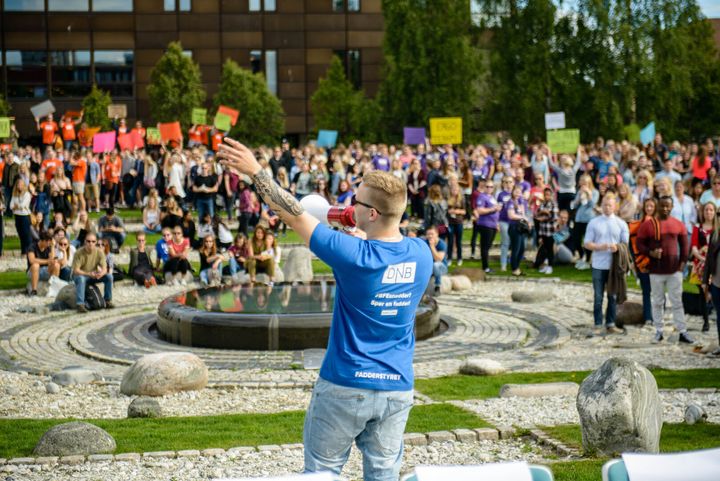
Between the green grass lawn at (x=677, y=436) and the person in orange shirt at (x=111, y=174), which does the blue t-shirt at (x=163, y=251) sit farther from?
the green grass lawn at (x=677, y=436)

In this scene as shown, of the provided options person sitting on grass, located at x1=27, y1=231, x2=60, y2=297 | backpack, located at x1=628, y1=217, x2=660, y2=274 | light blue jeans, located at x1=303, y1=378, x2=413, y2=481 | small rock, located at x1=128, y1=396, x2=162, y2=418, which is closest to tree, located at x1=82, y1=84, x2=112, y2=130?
person sitting on grass, located at x1=27, y1=231, x2=60, y2=297

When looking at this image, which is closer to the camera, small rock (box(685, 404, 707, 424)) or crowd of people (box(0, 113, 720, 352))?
small rock (box(685, 404, 707, 424))

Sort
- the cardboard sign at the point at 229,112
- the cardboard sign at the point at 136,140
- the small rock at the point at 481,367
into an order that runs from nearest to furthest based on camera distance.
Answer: the small rock at the point at 481,367
the cardboard sign at the point at 136,140
the cardboard sign at the point at 229,112

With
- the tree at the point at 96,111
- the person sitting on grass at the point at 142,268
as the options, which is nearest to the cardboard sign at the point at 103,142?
the person sitting on grass at the point at 142,268

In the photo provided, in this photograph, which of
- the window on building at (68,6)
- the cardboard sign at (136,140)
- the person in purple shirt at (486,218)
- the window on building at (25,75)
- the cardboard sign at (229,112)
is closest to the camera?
the person in purple shirt at (486,218)

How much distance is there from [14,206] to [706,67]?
40.5 m

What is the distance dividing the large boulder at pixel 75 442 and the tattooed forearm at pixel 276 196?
4634 millimetres

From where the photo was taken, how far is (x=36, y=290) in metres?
20.9

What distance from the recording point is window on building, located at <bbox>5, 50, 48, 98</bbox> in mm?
56000

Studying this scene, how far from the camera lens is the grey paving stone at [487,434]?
32.3 ft

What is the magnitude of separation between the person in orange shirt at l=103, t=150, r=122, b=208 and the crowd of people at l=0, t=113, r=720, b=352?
4 centimetres

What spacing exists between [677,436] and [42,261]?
14.2 metres

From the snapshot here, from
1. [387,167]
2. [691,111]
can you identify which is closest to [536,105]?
[691,111]

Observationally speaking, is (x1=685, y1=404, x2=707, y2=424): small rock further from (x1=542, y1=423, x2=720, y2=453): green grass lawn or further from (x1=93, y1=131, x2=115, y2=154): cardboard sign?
(x1=93, y1=131, x2=115, y2=154): cardboard sign
